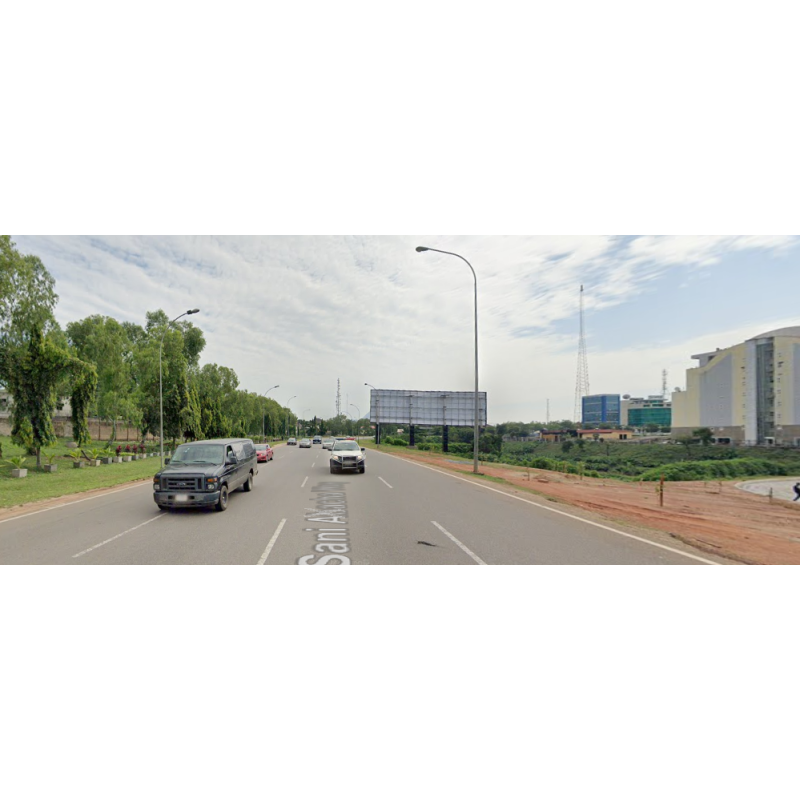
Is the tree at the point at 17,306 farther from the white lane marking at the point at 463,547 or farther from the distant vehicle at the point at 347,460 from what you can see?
the white lane marking at the point at 463,547

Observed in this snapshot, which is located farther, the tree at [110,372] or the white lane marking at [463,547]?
the tree at [110,372]

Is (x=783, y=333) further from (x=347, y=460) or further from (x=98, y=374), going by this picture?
(x=98, y=374)

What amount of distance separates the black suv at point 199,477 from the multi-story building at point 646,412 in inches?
4075

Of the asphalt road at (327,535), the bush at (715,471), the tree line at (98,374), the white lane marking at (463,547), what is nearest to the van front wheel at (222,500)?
the asphalt road at (327,535)

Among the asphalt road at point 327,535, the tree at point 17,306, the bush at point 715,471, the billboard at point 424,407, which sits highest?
the tree at point 17,306

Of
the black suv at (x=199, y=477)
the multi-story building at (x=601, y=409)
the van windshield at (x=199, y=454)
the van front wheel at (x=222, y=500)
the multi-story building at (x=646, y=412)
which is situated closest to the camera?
the black suv at (x=199, y=477)

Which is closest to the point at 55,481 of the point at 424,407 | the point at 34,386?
the point at 34,386

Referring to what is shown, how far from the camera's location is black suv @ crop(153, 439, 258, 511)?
9219 mm

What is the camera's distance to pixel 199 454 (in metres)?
10.6

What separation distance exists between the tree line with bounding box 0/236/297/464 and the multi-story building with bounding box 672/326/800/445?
5759 centimetres

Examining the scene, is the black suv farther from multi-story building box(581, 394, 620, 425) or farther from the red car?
multi-story building box(581, 394, 620, 425)

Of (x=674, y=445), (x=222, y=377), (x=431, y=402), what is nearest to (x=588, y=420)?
(x=674, y=445)

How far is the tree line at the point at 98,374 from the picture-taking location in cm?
1828

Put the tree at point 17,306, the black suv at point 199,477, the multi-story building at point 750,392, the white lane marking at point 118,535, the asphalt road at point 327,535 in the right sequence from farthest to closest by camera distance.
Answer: the multi-story building at point 750,392, the tree at point 17,306, the black suv at point 199,477, the white lane marking at point 118,535, the asphalt road at point 327,535
